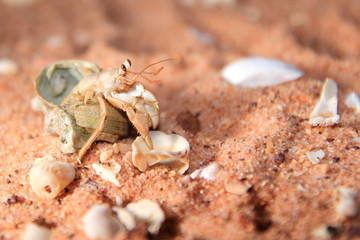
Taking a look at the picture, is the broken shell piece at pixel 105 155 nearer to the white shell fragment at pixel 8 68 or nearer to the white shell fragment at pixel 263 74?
the white shell fragment at pixel 263 74

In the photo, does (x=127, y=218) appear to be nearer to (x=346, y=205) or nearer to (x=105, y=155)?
(x=105, y=155)

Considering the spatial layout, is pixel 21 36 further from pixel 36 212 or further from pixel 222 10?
pixel 36 212

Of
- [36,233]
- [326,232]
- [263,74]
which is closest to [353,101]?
[263,74]

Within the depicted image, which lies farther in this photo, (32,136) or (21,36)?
(21,36)

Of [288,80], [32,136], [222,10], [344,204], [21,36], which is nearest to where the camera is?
[344,204]

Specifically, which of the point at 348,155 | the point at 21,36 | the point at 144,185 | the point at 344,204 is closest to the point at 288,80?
the point at 348,155
